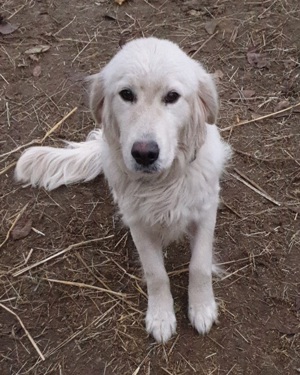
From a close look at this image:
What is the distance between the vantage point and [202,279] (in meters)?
2.97

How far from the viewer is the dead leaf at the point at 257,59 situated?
4.37m

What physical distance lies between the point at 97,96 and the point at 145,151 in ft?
1.83

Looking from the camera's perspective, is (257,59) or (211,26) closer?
(257,59)

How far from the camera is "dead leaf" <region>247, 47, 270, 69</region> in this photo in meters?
4.37

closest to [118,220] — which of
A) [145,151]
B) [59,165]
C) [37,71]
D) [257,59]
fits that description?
[59,165]

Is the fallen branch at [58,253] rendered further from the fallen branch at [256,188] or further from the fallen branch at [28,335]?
the fallen branch at [256,188]

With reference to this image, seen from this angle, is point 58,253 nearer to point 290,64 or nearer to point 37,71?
point 37,71

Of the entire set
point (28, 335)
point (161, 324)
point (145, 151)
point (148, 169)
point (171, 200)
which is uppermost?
point (145, 151)

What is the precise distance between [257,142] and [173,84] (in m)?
1.49

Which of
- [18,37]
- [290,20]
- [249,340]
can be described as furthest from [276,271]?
[18,37]

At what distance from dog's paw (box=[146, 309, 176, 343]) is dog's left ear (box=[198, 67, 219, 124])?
977mm

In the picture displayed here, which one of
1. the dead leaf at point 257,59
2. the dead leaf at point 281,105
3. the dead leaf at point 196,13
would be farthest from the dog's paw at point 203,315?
the dead leaf at point 196,13

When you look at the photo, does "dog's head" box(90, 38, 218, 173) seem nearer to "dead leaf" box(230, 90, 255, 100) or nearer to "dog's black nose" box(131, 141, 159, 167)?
"dog's black nose" box(131, 141, 159, 167)

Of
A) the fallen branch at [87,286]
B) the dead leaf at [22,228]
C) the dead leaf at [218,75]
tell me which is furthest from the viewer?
the dead leaf at [218,75]
